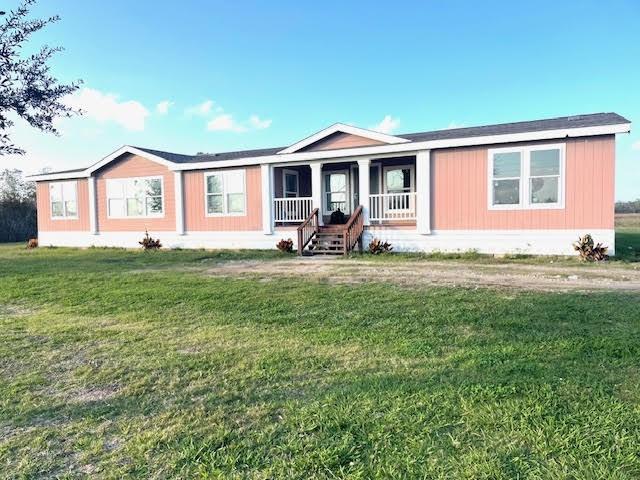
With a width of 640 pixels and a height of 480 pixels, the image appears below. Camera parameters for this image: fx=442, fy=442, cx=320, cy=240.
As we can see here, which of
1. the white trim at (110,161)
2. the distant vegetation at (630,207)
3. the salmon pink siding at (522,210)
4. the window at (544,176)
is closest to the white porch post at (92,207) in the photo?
the white trim at (110,161)

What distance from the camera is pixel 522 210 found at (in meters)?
11.7

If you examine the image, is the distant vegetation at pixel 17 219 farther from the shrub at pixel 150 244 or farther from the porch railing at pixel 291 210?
the porch railing at pixel 291 210

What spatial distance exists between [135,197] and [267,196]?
236 inches

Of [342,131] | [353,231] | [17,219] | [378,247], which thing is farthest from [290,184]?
[17,219]

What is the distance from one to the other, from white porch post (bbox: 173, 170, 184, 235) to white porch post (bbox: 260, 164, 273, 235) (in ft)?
11.3

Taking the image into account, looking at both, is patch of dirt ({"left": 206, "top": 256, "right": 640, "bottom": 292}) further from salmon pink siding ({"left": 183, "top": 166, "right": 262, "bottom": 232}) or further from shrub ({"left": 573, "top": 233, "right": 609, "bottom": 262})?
salmon pink siding ({"left": 183, "top": 166, "right": 262, "bottom": 232})

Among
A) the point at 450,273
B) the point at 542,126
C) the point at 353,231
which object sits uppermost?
the point at 542,126

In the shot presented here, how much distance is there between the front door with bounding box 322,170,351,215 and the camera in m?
16.1

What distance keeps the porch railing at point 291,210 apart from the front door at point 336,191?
1321 mm

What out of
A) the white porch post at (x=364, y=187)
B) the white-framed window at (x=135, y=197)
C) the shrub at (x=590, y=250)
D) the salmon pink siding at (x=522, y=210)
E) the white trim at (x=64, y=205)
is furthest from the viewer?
the white trim at (x=64, y=205)

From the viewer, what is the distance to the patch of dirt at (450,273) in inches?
284

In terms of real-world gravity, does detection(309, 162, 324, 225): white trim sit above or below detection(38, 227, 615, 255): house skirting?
above

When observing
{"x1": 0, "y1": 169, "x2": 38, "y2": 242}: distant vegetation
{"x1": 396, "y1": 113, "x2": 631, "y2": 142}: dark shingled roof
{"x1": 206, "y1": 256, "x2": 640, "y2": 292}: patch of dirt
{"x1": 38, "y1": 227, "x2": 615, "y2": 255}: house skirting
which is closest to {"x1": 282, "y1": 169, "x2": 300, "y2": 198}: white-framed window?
{"x1": 38, "y1": 227, "x2": 615, "y2": 255}: house skirting

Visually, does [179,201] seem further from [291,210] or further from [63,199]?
[63,199]
